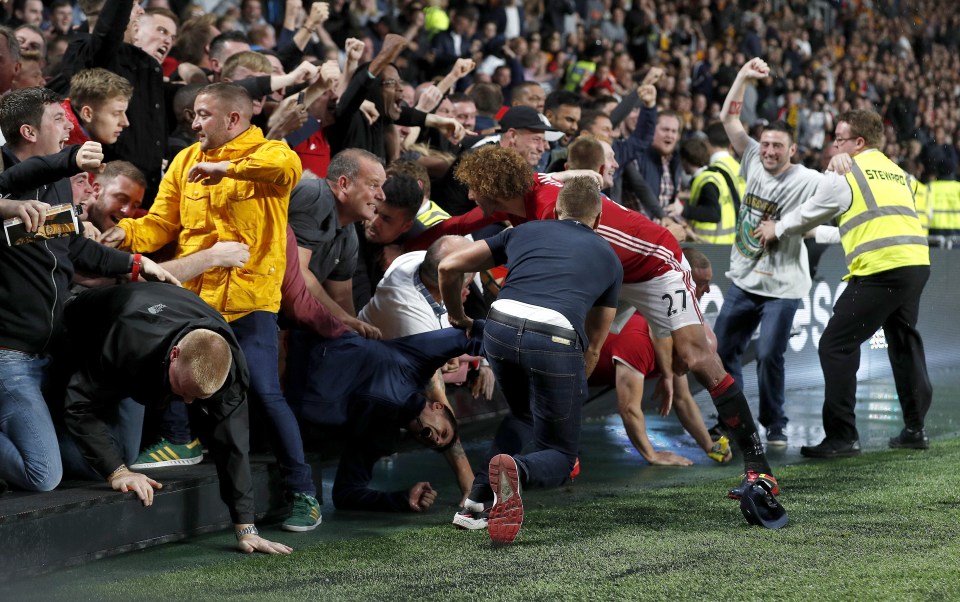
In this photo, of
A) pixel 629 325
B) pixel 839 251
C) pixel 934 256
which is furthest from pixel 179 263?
pixel 934 256

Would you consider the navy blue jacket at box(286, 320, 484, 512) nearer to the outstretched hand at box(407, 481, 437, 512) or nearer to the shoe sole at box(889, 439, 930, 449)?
the outstretched hand at box(407, 481, 437, 512)

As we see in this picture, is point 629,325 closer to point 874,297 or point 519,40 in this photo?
point 874,297

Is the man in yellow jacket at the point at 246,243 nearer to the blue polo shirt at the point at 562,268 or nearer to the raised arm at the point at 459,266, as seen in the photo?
the raised arm at the point at 459,266

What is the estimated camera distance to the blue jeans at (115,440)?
523 centimetres

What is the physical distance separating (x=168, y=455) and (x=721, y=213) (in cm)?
589

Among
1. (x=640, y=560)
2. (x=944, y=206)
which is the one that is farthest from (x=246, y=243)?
(x=944, y=206)

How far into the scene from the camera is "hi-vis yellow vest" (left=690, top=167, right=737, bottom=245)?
998 cm

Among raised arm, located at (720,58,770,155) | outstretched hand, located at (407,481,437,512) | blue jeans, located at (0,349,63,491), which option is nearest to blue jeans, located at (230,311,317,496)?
outstretched hand, located at (407,481,437,512)

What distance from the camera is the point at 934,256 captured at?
1145cm

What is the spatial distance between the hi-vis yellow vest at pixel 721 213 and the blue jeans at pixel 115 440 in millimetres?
5944

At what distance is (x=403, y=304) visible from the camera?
642 centimetres

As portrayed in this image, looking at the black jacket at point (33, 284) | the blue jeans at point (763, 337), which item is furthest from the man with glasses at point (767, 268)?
the black jacket at point (33, 284)

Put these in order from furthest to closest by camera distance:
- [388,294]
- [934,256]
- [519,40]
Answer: [519,40] < [934,256] < [388,294]

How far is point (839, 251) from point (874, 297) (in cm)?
338
